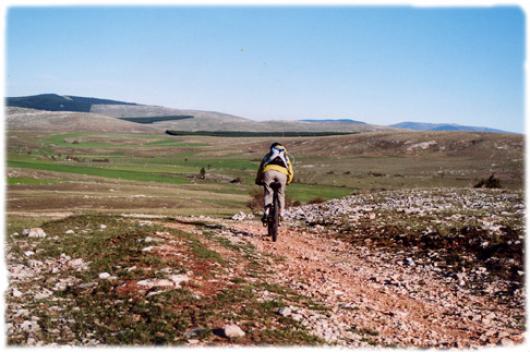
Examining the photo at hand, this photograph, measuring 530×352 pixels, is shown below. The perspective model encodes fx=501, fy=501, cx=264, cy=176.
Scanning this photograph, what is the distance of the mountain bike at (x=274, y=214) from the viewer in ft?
52.5

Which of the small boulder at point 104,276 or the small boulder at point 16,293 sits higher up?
the small boulder at point 104,276

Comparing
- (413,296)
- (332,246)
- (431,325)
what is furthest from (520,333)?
(332,246)

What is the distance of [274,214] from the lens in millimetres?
16125

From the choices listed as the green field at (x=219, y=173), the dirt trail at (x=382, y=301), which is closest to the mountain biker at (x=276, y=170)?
the dirt trail at (x=382, y=301)

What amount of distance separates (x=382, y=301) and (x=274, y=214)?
21.4ft

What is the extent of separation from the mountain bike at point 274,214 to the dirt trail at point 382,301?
0.38 metres

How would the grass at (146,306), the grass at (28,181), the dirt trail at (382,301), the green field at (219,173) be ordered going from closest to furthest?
1. the grass at (146,306)
2. the dirt trail at (382,301)
3. the green field at (219,173)
4. the grass at (28,181)

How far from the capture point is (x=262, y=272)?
11523 millimetres

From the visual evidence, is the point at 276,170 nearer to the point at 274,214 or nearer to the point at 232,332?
the point at 274,214

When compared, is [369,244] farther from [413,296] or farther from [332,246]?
[413,296]

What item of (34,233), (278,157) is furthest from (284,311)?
(34,233)

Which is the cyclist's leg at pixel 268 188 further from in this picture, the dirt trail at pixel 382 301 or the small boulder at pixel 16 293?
the small boulder at pixel 16 293

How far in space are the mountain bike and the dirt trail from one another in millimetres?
385

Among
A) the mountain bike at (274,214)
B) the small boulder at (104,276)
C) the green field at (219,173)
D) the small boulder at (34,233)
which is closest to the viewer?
the small boulder at (104,276)
